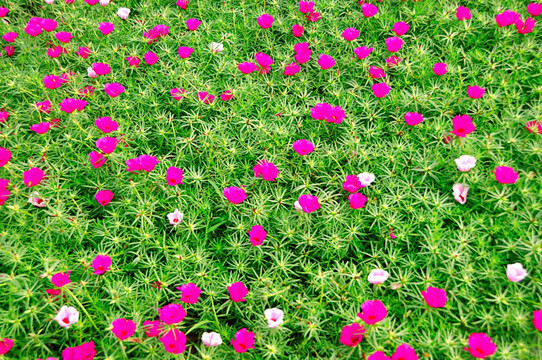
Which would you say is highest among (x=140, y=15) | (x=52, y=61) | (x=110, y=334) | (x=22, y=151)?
(x=140, y=15)

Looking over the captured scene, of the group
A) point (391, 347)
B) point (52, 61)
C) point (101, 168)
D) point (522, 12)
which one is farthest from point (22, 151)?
point (522, 12)

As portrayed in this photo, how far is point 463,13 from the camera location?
11.6 feet

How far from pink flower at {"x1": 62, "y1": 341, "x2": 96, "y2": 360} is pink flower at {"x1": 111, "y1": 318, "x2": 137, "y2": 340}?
0.47 ft

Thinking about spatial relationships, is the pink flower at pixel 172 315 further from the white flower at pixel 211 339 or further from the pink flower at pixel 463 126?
the pink flower at pixel 463 126

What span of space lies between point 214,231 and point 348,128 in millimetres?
1247

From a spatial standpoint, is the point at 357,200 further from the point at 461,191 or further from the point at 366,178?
the point at 461,191

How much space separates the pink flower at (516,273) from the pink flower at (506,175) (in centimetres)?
53

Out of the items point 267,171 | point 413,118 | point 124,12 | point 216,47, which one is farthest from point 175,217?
point 124,12

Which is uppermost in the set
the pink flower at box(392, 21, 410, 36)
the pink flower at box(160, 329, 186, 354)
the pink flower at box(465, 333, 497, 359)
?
the pink flower at box(392, 21, 410, 36)

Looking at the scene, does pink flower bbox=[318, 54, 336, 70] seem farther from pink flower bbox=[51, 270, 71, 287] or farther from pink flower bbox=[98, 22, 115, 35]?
pink flower bbox=[51, 270, 71, 287]

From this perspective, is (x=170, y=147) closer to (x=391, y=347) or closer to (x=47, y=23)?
(x=47, y=23)

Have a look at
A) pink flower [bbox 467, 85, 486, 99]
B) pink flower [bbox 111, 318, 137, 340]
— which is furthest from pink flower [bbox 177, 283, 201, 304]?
pink flower [bbox 467, 85, 486, 99]

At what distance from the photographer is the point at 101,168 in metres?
3.01

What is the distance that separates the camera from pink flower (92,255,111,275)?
2.42m
